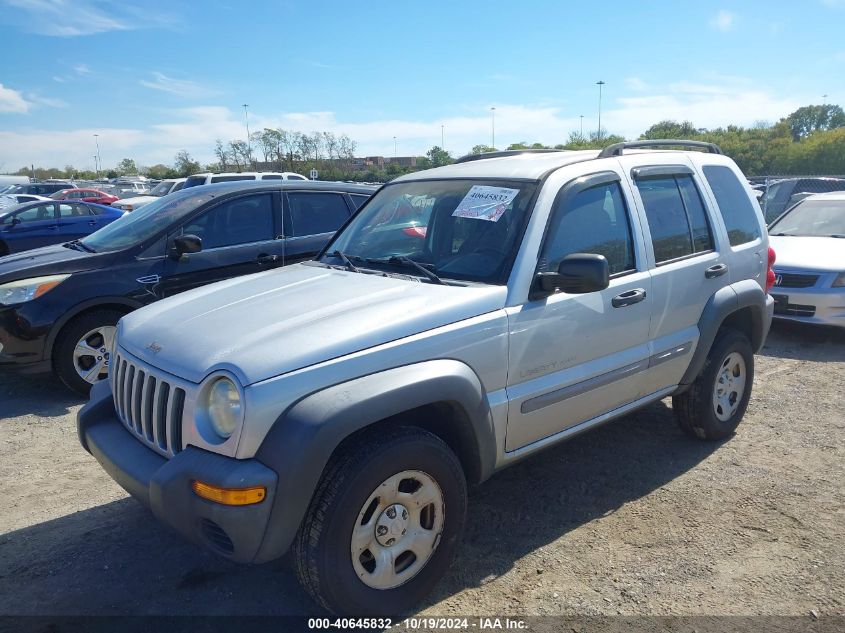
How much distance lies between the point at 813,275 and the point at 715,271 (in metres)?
3.98

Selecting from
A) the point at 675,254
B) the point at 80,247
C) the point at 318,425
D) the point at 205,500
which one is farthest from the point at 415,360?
the point at 80,247

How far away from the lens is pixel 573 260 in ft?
10.0

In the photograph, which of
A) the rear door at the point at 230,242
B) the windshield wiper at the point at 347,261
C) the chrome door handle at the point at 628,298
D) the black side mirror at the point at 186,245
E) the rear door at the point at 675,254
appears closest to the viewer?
the chrome door handle at the point at 628,298

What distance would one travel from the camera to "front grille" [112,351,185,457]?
2.67 metres

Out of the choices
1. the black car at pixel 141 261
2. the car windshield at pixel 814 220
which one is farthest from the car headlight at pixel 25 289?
the car windshield at pixel 814 220

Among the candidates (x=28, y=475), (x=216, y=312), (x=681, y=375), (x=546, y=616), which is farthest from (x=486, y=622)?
(x=28, y=475)

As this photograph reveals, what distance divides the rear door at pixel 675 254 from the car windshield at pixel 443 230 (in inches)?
37.1

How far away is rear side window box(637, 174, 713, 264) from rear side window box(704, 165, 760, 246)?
285mm

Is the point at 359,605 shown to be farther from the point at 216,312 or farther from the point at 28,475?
the point at 28,475

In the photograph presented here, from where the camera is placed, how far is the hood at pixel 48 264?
5562 millimetres

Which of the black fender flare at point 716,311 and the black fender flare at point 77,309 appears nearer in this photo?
the black fender flare at point 716,311

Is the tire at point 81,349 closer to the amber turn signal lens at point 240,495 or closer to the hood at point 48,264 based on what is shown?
the hood at point 48,264

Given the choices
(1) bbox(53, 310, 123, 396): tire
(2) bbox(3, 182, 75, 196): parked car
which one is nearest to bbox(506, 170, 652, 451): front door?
(1) bbox(53, 310, 123, 396): tire

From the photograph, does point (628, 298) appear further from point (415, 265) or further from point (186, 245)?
point (186, 245)
